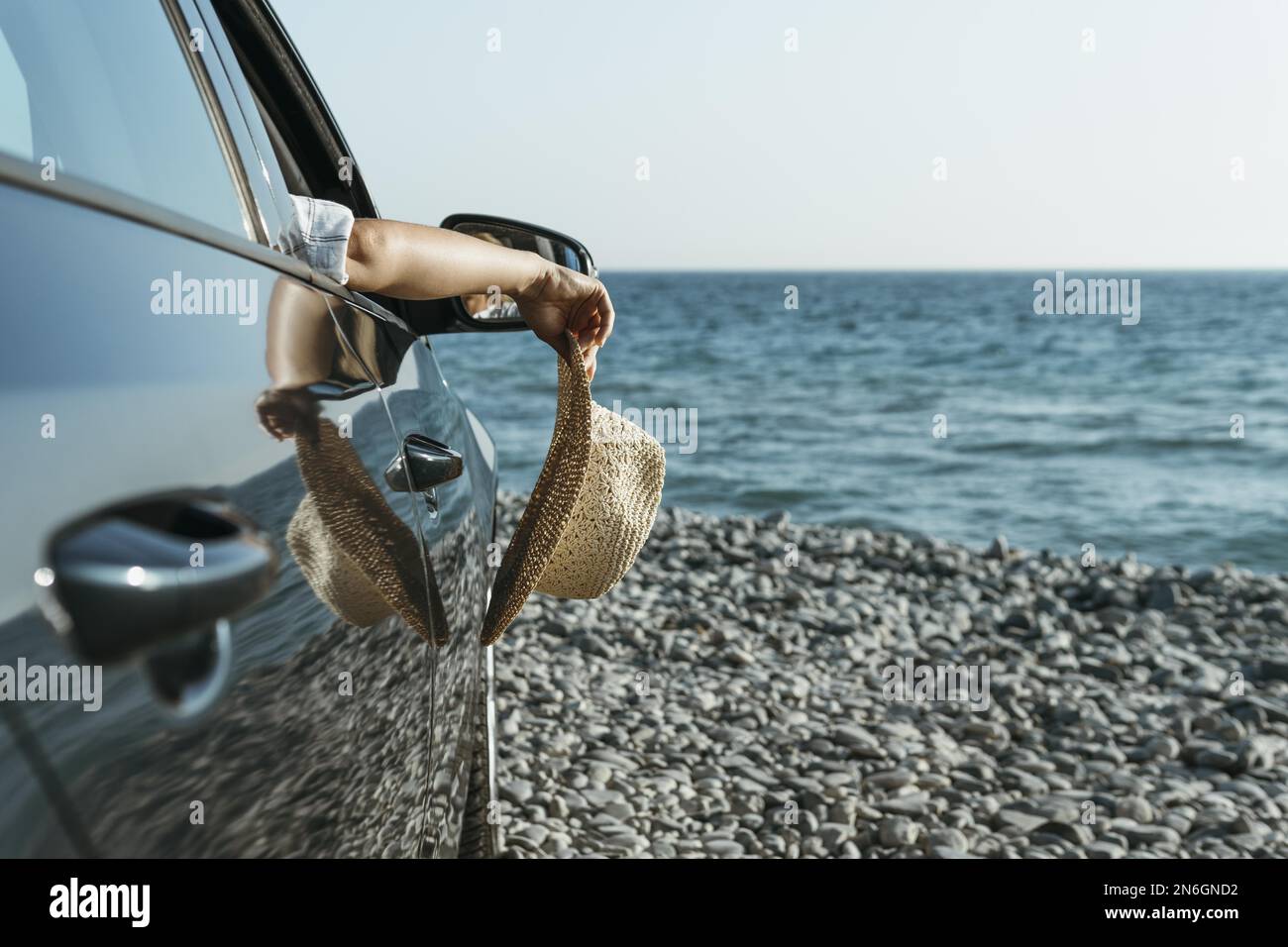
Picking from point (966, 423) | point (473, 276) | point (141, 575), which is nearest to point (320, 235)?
point (473, 276)

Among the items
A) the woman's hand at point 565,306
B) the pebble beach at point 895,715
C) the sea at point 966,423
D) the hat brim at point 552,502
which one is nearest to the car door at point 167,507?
the hat brim at point 552,502

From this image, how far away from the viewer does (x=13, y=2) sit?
46.7 inches

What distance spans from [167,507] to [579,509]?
→ 50.6 inches

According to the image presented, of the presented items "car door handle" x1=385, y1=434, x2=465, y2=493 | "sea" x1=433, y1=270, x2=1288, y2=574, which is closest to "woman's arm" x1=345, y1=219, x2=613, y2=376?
"car door handle" x1=385, y1=434, x2=465, y2=493

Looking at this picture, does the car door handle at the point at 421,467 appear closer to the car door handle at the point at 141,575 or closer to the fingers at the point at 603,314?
the fingers at the point at 603,314

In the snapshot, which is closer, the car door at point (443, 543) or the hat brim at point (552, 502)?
the car door at point (443, 543)

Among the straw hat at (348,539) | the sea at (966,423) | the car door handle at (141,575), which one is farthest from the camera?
the sea at (966,423)

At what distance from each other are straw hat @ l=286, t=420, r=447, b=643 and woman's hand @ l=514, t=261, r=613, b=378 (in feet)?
2.22

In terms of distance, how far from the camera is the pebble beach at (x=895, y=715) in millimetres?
3967

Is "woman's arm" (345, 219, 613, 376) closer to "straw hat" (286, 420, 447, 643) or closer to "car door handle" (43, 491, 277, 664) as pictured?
"straw hat" (286, 420, 447, 643)

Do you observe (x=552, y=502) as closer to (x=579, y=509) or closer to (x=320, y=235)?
(x=579, y=509)

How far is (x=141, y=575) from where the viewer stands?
0.66 meters

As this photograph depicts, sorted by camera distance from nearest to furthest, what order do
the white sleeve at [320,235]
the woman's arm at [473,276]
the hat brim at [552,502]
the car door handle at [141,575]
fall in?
the car door handle at [141,575] → the white sleeve at [320,235] → the woman's arm at [473,276] → the hat brim at [552,502]

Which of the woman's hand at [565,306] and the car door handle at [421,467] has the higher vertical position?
the woman's hand at [565,306]
